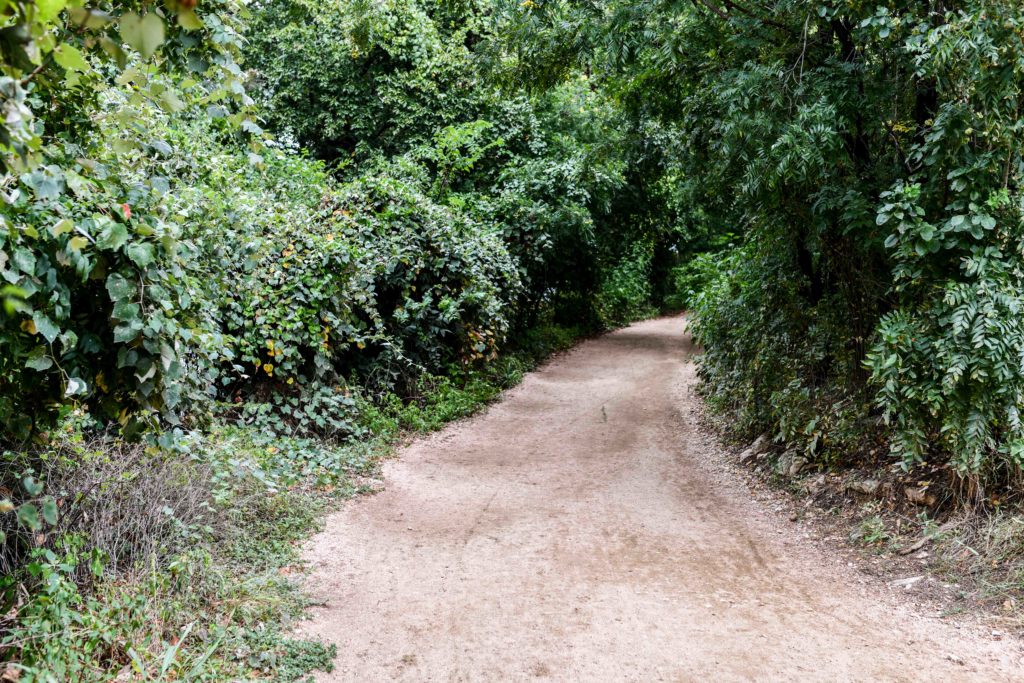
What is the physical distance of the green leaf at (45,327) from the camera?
9.52ft

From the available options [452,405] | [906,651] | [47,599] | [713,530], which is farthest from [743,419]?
[47,599]

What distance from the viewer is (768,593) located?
4941mm

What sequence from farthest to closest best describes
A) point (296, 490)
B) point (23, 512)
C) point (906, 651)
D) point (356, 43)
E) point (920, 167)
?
point (356, 43)
point (296, 490)
point (920, 167)
point (906, 651)
point (23, 512)

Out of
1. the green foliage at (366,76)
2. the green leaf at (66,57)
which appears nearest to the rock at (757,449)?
the green leaf at (66,57)

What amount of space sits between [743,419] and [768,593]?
13.1ft

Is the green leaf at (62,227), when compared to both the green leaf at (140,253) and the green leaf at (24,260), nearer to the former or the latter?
the green leaf at (24,260)

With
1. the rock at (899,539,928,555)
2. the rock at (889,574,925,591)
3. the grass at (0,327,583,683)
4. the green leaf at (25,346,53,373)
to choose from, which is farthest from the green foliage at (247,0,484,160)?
the green leaf at (25,346,53,373)

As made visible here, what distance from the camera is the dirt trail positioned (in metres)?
4.05

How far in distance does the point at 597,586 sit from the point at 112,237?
12.1 feet

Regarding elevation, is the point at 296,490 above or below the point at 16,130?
below

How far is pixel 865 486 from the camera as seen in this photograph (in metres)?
6.00

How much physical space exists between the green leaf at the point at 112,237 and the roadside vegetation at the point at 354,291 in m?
0.02

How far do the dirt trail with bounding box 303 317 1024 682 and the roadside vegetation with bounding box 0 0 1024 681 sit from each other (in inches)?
18.5

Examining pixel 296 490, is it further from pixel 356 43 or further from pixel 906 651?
pixel 356 43
